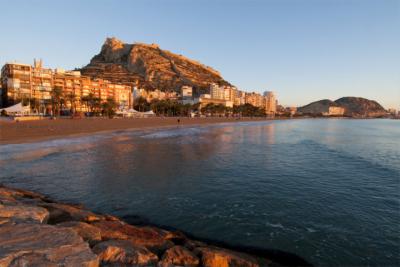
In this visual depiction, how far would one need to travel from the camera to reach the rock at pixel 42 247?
14.5ft

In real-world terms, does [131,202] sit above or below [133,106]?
below

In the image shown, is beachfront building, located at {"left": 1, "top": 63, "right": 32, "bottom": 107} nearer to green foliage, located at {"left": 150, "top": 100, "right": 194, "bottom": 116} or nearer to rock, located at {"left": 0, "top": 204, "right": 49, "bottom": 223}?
green foliage, located at {"left": 150, "top": 100, "right": 194, "bottom": 116}

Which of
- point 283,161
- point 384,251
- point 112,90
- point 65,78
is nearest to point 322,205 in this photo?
point 384,251

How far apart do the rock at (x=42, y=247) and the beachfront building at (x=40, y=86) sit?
92.5m

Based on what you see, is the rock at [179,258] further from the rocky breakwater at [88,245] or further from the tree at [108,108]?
the tree at [108,108]

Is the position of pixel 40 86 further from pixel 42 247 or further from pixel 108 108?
pixel 42 247

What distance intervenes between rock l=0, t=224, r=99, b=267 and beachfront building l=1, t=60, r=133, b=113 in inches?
3640

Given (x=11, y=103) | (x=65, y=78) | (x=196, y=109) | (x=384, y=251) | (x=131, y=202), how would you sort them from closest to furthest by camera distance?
(x=384, y=251) → (x=131, y=202) → (x=11, y=103) → (x=65, y=78) → (x=196, y=109)

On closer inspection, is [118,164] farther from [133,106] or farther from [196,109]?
[196,109]

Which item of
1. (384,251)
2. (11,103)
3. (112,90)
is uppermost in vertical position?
(112,90)

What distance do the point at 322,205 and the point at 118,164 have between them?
1471cm

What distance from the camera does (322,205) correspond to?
11273 mm

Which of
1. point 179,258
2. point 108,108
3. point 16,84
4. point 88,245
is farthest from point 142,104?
point 179,258

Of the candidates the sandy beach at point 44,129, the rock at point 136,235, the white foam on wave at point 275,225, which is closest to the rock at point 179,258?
the rock at point 136,235
